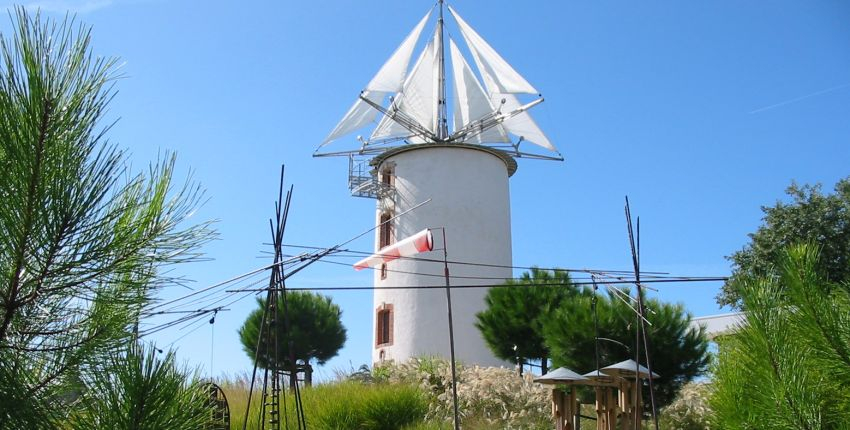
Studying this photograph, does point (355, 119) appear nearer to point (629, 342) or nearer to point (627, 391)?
point (629, 342)

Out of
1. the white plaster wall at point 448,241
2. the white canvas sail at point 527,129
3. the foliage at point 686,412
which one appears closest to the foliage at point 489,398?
the foliage at point 686,412

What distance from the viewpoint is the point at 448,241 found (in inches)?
982

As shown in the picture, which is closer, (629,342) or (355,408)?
(355,408)

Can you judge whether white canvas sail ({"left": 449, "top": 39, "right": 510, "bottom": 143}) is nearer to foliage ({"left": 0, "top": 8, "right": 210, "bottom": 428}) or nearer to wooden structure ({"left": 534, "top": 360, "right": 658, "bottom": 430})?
wooden structure ({"left": 534, "top": 360, "right": 658, "bottom": 430})

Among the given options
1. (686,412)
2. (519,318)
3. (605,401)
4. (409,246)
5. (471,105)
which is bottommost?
(686,412)

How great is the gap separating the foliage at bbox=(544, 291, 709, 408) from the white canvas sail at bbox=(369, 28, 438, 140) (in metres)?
11.8

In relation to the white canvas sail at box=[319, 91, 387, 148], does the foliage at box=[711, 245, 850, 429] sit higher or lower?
lower

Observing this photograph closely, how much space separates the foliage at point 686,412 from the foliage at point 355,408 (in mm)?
4641

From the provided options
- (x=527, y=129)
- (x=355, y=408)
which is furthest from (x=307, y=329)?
(x=355, y=408)

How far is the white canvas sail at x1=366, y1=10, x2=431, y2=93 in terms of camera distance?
87.2 ft

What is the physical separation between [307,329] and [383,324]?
9.74 feet

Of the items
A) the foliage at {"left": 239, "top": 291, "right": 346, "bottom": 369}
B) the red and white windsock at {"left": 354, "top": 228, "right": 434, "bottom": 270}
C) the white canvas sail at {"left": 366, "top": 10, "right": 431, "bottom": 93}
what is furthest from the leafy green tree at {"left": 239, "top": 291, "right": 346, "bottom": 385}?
the red and white windsock at {"left": 354, "top": 228, "right": 434, "bottom": 270}

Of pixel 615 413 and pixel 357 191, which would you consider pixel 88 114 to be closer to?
pixel 615 413

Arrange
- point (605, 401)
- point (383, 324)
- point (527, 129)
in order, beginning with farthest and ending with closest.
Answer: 1. point (527, 129)
2. point (383, 324)
3. point (605, 401)
